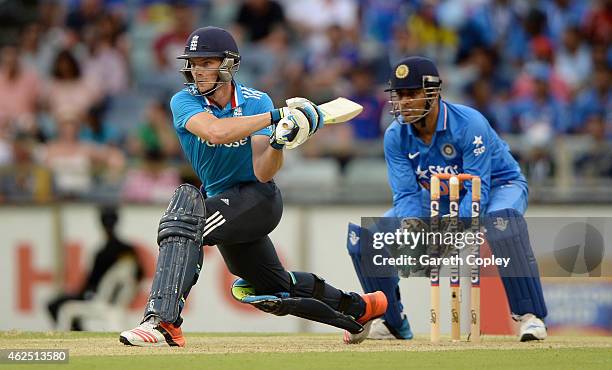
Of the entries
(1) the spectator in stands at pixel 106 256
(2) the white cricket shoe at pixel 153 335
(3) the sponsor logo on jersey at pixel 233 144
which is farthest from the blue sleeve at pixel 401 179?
(1) the spectator in stands at pixel 106 256

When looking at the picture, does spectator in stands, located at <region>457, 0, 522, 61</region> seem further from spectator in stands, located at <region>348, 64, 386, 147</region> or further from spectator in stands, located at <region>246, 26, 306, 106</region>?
spectator in stands, located at <region>246, 26, 306, 106</region>

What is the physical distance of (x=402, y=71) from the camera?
28.1 feet

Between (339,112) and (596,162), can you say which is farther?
(596,162)

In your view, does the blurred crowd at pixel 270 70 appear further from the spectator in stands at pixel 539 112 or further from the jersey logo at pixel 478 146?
the jersey logo at pixel 478 146

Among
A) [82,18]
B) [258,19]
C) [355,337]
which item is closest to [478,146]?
[355,337]

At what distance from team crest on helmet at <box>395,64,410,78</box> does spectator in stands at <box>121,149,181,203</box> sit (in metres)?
5.12

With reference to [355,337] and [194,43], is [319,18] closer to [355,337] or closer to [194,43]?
[355,337]

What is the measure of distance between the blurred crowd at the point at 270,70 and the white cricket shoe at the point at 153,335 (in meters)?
5.80

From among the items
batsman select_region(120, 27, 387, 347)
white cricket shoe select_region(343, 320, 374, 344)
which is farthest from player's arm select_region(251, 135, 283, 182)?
white cricket shoe select_region(343, 320, 374, 344)

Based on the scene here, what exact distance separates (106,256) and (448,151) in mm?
5563

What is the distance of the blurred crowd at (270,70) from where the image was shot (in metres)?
13.7

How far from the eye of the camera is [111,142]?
1482 cm

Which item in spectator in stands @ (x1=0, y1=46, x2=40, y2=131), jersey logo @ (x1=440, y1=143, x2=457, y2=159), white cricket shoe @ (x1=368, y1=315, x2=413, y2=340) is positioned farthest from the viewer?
spectator in stands @ (x1=0, y1=46, x2=40, y2=131)

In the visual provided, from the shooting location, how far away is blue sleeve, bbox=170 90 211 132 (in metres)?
7.66
